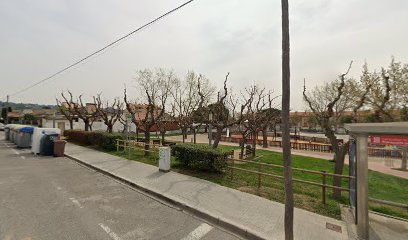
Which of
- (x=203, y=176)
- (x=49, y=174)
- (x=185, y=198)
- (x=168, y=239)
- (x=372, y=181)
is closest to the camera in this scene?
(x=168, y=239)

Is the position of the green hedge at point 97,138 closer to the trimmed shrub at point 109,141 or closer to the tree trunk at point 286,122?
the trimmed shrub at point 109,141

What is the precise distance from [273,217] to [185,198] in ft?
8.02

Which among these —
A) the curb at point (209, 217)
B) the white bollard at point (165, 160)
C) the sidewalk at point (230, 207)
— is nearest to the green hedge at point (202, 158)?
the white bollard at point (165, 160)

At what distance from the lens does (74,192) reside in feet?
25.9

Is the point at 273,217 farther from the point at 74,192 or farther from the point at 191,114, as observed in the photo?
the point at 191,114

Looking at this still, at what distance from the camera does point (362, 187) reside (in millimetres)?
5027

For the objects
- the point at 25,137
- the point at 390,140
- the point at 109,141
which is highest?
the point at 390,140

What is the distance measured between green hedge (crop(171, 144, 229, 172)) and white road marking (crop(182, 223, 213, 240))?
415 centimetres

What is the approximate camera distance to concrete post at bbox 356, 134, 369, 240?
4.96m

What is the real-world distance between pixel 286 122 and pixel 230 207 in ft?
9.40

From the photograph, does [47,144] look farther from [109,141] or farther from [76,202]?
[76,202]

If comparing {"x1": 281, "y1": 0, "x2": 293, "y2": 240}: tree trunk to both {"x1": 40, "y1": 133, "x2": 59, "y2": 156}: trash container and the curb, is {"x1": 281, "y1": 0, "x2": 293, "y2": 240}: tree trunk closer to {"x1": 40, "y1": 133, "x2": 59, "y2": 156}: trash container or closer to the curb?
the curb

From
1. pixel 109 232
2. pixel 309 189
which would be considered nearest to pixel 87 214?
pixel 109 232

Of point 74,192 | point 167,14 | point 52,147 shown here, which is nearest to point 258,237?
point 74,192
